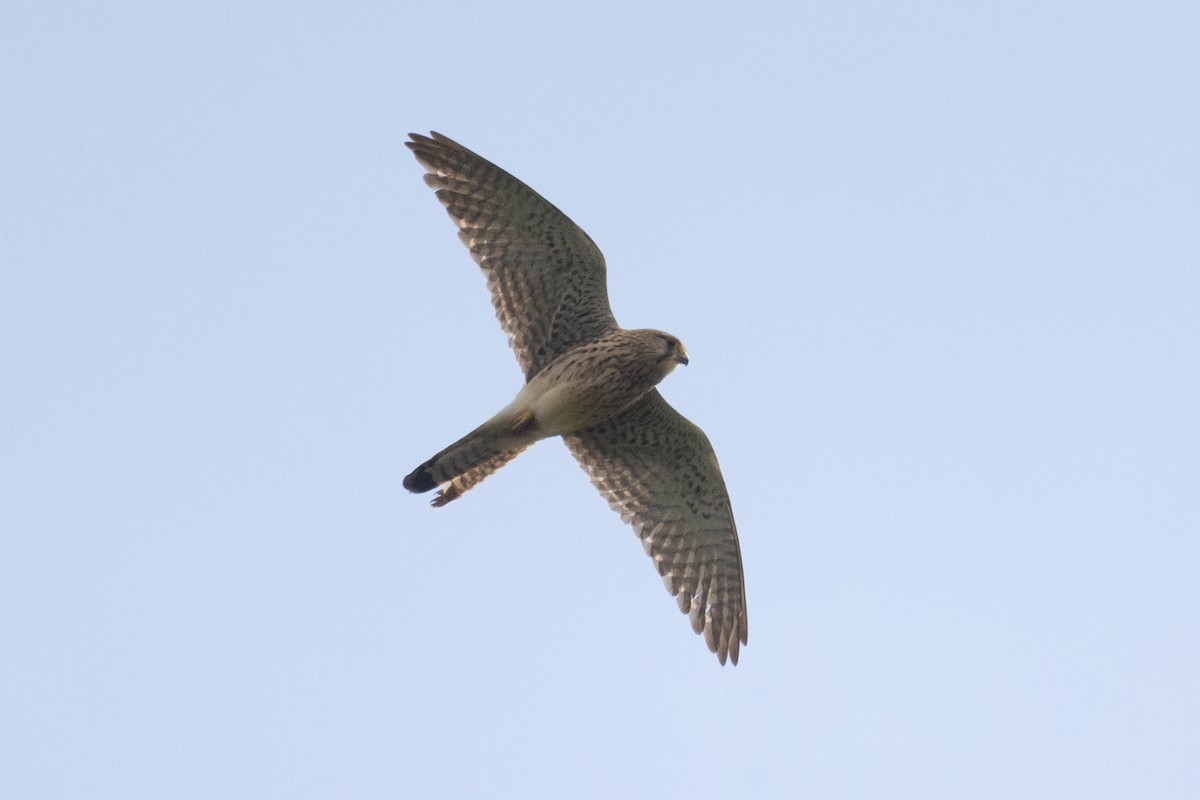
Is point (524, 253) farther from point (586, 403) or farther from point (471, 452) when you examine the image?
point (471, 452)

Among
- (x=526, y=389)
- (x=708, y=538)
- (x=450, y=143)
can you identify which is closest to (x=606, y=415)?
(x=526, y=389)

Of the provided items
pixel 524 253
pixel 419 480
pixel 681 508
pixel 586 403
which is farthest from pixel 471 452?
pixel 681 508

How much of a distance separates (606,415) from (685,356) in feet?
2.72

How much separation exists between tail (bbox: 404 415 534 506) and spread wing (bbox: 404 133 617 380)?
51 cm

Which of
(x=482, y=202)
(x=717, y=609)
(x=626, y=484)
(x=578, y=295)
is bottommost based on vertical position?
(x=717, y=609)

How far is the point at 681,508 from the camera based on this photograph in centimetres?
1296

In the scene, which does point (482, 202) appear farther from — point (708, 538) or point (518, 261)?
point (708, 538)

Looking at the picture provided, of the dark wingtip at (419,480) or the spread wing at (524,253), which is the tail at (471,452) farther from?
the spread wing at (524,253)

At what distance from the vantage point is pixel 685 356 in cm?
1184

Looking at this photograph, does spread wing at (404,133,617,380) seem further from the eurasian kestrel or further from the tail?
the tail

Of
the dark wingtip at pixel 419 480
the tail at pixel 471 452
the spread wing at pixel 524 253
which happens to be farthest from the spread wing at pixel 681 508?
the dark wingtip at pixel 419 480

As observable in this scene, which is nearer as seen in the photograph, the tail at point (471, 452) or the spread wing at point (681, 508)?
the tail at point (471, 452)

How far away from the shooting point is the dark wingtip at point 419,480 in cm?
1167

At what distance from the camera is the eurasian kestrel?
11836 millimetres
